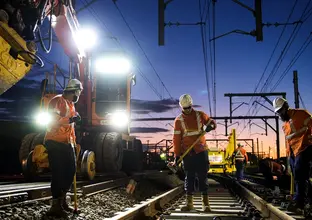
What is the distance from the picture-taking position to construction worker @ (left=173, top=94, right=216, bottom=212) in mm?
5812

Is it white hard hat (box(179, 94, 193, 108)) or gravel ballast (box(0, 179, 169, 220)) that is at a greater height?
white hard hat (box(179, 94, 193, 108))

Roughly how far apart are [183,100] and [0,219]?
3.19 metres

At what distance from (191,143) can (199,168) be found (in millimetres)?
432

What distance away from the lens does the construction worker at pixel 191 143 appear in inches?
229

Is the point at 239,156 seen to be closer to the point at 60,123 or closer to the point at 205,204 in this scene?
the point at 205,204

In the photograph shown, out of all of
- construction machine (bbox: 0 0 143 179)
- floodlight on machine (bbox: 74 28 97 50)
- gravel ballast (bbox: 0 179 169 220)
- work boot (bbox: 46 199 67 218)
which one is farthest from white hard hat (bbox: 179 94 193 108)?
floodlight on machine (bbox: 74 28 97 50)

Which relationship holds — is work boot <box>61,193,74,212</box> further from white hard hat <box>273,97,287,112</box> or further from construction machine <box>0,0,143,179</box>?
white hard hat <box>273,97,287,112</box>

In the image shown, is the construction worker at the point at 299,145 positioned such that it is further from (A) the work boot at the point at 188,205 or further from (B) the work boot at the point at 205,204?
(A) the work boot at the point at 188,205

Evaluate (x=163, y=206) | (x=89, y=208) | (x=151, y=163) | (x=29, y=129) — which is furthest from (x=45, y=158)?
(x=151, y=163)

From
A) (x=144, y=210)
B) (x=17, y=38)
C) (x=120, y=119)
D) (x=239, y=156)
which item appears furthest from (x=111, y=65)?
(x=17, y=38)

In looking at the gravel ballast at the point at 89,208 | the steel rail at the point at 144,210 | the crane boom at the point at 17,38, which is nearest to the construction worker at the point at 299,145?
the steel rail at the point at 144,210

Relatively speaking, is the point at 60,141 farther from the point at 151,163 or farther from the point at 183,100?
the point at 151,163

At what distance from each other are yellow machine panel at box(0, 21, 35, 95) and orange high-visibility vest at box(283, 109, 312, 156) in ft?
12.9

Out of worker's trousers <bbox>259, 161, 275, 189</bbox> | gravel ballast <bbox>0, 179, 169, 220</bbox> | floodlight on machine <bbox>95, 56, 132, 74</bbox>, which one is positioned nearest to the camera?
gravel ballast <bbox>0, 179, 169, 220</bbox>
